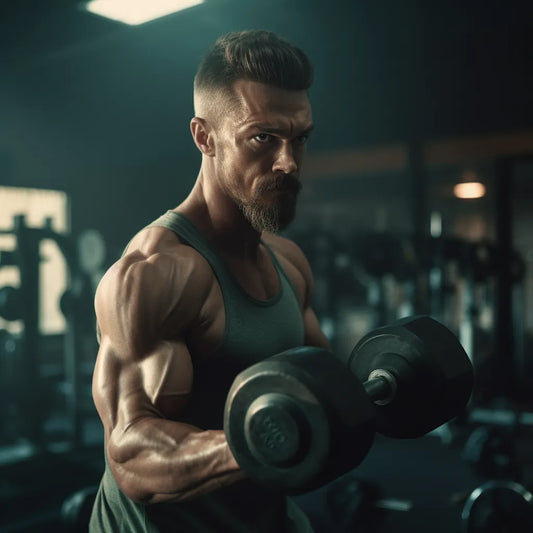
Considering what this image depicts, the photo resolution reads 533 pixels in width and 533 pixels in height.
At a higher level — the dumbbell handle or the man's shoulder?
the man's shoulder

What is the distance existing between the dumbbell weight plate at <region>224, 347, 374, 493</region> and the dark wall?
9.39 ft

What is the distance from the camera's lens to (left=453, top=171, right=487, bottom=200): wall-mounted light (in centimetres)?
447

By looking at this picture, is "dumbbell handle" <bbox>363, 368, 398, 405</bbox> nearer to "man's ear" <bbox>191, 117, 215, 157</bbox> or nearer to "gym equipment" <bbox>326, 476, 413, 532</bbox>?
"man's ear" <bbox>191, 117, 215, 157</bbox>

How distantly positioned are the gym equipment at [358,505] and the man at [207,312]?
1.57 meters

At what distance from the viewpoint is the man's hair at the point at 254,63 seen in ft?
3.05

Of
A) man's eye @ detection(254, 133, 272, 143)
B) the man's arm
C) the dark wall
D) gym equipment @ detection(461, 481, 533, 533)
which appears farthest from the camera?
the dark wall

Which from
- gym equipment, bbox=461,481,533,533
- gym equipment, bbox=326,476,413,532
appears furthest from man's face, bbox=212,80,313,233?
gym equipment, bbox=326,476,413,532

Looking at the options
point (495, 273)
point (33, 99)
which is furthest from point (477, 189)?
point (33, 99)

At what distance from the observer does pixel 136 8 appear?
10.3ft

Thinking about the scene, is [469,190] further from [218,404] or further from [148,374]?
[148,374]

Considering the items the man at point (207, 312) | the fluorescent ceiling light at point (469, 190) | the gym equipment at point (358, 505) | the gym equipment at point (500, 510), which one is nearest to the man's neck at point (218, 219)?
the man at point (207, 312)

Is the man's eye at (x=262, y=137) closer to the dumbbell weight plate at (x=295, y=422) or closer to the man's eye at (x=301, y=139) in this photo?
the man's eye at (x=301, y=139)

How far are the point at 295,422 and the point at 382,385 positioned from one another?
0.34 meters

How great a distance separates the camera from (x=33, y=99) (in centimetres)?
454
